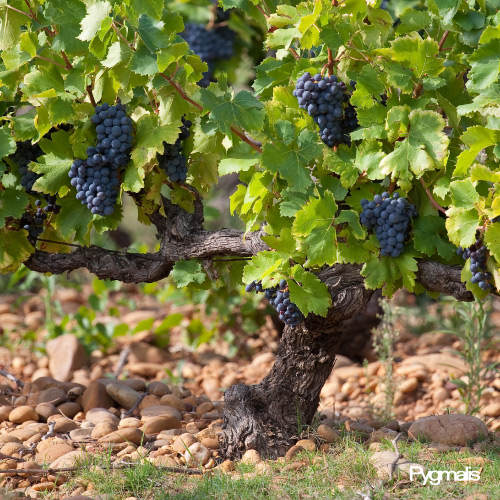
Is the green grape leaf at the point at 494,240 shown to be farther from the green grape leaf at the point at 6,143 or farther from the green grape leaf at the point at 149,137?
the green grape leaf at the point at 6,143

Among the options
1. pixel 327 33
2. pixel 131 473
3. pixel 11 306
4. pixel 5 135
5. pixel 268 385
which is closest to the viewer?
pixel 327 33

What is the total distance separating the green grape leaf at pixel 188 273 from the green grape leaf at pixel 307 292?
0.52 m

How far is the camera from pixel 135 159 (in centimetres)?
263

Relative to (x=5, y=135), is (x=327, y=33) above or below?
above

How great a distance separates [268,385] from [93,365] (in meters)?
2.52

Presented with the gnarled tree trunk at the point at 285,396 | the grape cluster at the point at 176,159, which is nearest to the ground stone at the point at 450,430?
the gnarled tree trunk at the point at 285,396

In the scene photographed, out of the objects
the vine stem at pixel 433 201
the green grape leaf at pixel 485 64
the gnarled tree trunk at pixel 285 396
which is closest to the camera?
the green grape leaf at pixel 485 64

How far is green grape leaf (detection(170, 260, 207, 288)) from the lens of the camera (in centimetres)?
292

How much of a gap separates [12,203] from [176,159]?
0.69 m

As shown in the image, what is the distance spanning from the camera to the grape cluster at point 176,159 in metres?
2.78

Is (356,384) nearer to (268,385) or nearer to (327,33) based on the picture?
(268,385)

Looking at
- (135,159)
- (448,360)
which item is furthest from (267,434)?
(448,360)

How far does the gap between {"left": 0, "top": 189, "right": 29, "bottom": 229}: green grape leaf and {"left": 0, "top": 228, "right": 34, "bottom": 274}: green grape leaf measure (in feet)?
0.49

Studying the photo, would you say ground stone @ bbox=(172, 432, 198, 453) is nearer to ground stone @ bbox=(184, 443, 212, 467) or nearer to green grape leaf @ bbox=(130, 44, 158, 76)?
ground stone @ bbox=(184, 443, 212, 467)
